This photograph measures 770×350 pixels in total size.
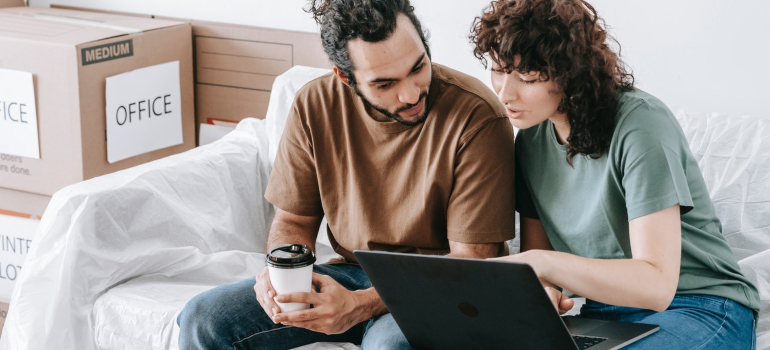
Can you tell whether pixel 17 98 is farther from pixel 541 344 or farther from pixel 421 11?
pixel 541 344

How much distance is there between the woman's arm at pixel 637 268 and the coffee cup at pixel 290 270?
0.29 metres

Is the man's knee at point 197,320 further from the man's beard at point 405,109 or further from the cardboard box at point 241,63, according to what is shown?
the cardboard box at point 241,63

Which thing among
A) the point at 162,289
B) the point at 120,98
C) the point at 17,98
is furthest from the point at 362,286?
the point at 17,98

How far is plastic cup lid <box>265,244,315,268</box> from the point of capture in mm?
1131

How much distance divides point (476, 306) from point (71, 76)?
1426 millimetres

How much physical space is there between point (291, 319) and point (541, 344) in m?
0.39

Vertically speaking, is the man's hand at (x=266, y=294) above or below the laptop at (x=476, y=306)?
below

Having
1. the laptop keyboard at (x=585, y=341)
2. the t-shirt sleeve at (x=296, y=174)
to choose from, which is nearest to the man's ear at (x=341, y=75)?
the t-shirt sleeve at (x=296, y=174)

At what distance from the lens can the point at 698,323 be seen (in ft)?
3.65

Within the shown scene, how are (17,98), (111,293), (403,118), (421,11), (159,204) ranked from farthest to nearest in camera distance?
(17,98) < (421,11) < (159,204) < (111,293) < (403,118)

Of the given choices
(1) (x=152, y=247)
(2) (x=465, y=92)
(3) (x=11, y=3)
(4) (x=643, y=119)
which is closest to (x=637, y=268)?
(4) (x=643, y=119)

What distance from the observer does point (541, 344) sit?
1.01 meters

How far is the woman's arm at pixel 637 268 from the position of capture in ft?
3.46

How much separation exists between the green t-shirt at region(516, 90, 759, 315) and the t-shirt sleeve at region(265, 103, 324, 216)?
1.26ft
